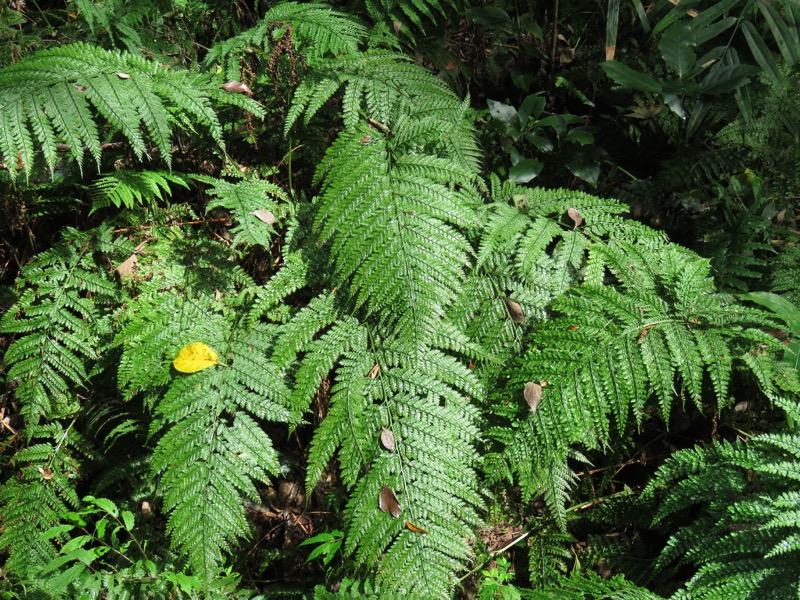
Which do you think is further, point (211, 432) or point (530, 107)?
point (530, 107)

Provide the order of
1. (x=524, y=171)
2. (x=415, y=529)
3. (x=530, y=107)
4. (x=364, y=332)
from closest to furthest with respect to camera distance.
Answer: (x=415, y=529) < (x=364, y=332) < (x=524, y=171) < (x=530, y=107)

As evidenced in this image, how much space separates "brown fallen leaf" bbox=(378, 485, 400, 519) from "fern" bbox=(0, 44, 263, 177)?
58.2 inches

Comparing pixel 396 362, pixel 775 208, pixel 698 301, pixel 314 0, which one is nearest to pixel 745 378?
pixel 698 301

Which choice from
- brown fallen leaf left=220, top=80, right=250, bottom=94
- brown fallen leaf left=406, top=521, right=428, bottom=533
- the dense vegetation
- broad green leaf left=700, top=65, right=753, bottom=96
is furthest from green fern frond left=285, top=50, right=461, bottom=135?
brown fallen leaf left=406, top=521, right=428, bottom=533

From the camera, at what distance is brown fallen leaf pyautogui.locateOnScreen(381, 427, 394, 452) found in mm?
2178

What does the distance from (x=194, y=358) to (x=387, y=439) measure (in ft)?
2.76

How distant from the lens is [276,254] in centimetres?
291

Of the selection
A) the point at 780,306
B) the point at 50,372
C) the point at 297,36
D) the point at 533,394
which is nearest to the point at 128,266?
the point at 50,372

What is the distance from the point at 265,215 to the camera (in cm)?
257

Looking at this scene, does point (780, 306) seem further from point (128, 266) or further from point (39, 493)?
point (39, 493)

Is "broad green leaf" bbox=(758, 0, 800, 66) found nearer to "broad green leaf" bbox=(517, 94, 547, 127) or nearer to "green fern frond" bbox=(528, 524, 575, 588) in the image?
"broad green leaf" bbox=(517, 94, 547, 127)

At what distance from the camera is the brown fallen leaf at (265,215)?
100 inches

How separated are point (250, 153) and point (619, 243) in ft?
6.17

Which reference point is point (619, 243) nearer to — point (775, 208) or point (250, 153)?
point (775, 208)
